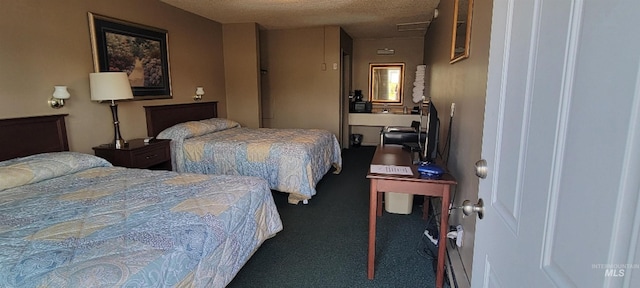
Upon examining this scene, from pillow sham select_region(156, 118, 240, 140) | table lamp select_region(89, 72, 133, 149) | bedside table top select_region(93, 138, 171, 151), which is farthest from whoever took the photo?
pillow sham select_region(156, 118, 240, 140)

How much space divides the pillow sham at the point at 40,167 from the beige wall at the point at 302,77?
147 inches

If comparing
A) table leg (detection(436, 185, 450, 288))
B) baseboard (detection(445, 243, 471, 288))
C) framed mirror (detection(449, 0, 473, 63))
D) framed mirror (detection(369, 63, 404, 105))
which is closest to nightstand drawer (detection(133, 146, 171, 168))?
table leg (detection(436, 185, 450, 288))

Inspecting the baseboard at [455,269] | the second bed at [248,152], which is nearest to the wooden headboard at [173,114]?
the second bed at [248,152]

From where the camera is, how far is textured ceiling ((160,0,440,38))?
13.0 feet

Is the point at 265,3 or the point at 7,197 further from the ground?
the point at 265,3

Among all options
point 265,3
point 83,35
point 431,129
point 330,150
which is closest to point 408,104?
point 330,150

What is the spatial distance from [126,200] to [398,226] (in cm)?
218

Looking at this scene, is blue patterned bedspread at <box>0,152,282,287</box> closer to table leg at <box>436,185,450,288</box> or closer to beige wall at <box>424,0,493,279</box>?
table leg at <box>436,185,450,288</box>

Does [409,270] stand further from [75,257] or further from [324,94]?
[324,94]

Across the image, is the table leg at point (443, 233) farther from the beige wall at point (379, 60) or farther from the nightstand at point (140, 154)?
the beige wall at point (379, 60)

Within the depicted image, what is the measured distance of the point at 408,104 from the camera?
677 centimetres

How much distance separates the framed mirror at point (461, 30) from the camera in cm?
210

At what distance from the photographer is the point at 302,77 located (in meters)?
5.83

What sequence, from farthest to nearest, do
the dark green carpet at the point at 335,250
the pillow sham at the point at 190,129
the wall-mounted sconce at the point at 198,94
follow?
the wall-mounted sconce at the point at 198,94 < the pillow sham at the point at 190,129 < the dark green carpet at the point at 335,250
